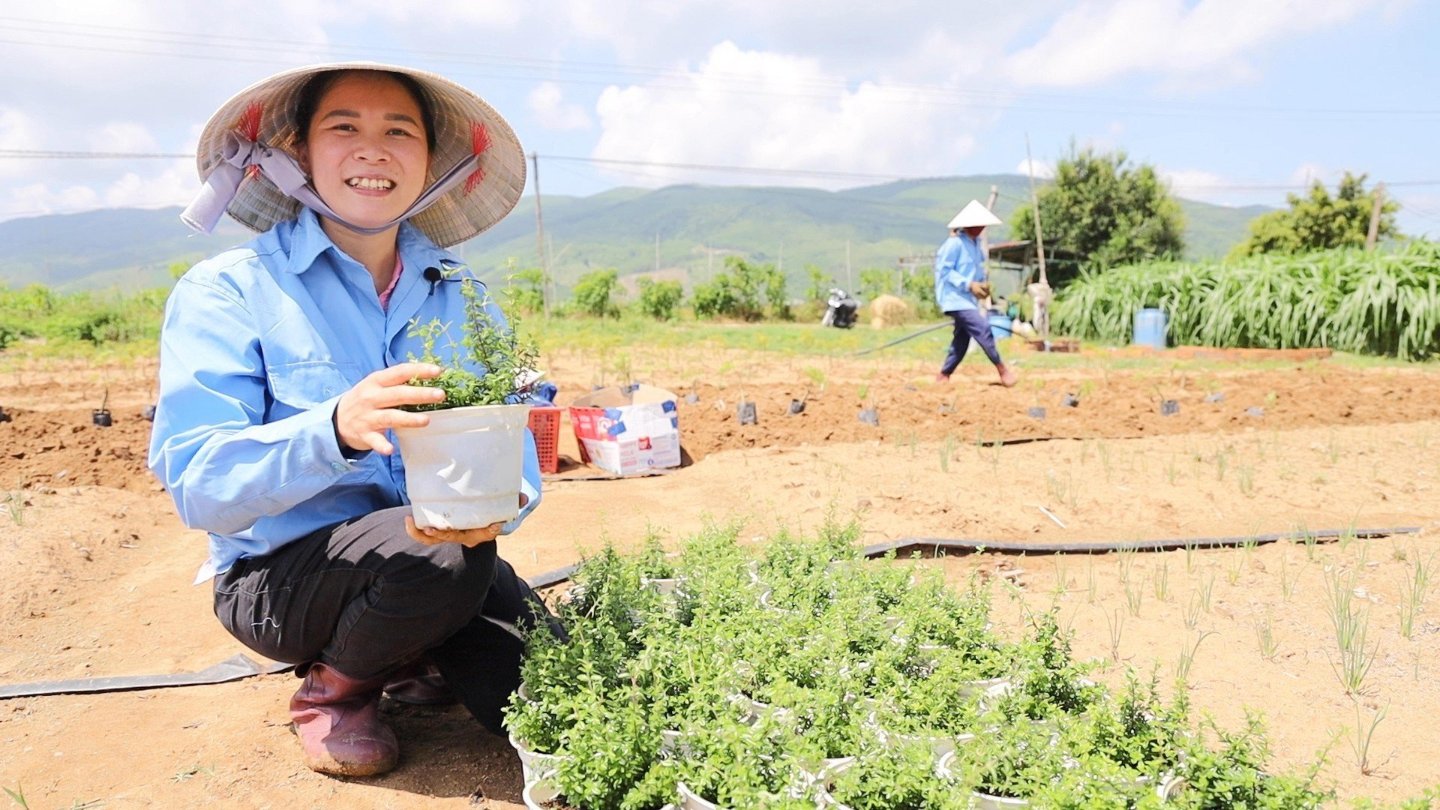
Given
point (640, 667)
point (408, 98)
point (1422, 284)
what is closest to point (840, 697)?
point (640, 667)

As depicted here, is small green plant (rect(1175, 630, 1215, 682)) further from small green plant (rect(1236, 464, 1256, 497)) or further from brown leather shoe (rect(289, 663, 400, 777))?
small green plant (rect(1236, 464, 1256, 497))

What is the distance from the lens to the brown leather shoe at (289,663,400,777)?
2.20 m

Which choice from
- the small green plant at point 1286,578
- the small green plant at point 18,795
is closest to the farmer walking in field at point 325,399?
the small green plant at point 18,795

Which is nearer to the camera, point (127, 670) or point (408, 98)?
point (408, 98)

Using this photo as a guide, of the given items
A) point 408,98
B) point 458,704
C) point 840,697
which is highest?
point 408,98

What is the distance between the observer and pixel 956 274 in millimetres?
8625

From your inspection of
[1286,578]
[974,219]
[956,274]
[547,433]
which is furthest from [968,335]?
[1286,578]

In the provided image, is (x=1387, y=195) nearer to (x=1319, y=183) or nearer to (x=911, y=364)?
(x=1319, y=183)

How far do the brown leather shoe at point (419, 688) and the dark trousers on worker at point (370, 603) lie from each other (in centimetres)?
37

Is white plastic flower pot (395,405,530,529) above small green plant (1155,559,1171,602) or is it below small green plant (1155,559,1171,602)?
above

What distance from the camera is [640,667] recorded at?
2008 mm

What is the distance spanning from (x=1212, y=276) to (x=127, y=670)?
1675 cm

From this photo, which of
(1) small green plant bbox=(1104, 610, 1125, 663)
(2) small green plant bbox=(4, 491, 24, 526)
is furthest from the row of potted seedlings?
(2) small green plant bbox=(4, 491, 24, 526)

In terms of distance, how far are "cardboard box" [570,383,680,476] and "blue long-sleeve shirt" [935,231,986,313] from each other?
147 inches
